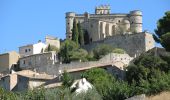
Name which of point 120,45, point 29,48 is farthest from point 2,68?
point 120,45

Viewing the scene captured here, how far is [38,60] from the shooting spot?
80375 mm

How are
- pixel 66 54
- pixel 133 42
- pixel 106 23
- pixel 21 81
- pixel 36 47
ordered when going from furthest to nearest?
pixel 106 23 < pixel 36 47 < pixel 133 42 < pixel 66 54 < pixel 21 81

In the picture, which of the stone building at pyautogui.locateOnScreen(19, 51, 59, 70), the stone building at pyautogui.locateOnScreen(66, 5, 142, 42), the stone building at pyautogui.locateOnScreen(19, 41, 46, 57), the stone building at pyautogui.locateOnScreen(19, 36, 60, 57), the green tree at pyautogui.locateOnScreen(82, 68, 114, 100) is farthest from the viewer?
the stone building at pyautogui.locateOnScreen(66, 5, 142, 42)

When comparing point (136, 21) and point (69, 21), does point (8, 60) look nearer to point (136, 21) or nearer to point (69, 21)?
point (69, 21)

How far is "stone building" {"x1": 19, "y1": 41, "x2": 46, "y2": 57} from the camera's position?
8776cm

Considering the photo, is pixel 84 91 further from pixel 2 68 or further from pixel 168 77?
pixel 2 68

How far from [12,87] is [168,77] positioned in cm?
3294

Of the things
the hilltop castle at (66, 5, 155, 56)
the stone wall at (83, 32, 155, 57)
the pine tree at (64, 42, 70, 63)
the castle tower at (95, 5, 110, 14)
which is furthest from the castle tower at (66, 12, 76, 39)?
the pine tree at (64, 42, 70, 63)

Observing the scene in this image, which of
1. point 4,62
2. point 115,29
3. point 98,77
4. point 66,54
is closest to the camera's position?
point 98,77

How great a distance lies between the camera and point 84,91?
113ft

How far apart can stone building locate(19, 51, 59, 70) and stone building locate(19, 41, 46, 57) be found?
4988 mm

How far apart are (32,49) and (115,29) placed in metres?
10.5

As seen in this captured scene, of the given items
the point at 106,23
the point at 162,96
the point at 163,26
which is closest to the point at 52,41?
the point at 106,23

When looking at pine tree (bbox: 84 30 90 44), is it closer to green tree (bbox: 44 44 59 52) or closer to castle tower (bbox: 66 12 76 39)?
green tree (bbox: 44 44 59 52)
